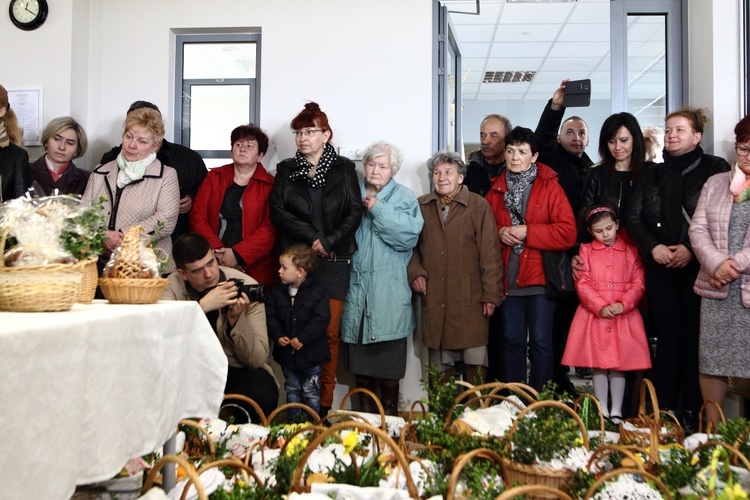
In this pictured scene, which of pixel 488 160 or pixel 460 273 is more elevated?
pixel 488 160

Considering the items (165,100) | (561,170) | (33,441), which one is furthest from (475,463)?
(165,100)

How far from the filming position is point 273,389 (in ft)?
10.0

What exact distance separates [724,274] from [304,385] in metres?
1.92

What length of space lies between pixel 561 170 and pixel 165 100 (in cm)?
237

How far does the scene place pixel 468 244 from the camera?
3.66 metres

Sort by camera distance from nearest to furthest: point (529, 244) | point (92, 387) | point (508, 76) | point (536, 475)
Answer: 1. point (92, 387)
2. point (536, 475)
3. point (529, 244)
4. point (508, 76)

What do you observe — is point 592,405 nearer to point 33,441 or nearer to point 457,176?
point 457,176

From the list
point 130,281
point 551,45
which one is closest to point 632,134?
point 130,281

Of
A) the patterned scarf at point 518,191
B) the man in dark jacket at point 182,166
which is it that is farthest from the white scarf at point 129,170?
the patterned scarf at point 518,191

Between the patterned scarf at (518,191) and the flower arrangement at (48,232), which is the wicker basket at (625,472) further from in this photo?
the patterned scarf at (518,191)

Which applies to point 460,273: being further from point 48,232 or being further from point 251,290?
point 48,232

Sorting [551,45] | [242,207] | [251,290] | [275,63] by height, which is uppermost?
[551,45]

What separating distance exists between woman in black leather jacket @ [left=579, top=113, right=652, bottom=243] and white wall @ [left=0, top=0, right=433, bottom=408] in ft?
3.24

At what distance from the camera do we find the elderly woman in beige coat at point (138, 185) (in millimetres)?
3473
